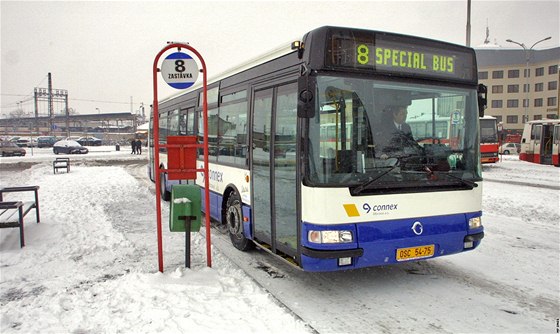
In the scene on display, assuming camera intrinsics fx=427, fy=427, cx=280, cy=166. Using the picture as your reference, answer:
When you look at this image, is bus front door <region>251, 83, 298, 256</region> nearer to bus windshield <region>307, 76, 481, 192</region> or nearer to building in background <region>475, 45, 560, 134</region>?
bus windshield <region>307, 76, 481, 192</region>

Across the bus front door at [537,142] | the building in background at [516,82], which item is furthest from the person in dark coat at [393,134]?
the building in background at [516,82]

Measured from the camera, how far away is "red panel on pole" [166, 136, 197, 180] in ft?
18.8

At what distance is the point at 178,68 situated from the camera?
19.6 ft

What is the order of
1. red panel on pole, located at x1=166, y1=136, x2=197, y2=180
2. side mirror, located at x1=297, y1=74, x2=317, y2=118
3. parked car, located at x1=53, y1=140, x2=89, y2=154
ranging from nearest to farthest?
side mirror, located at x1=297, y1=74, x2=317, y2=118 → red panel on pole, located at x1=166, y1=136, x2=197, y2=180 → parked car, located at x1=53, y1=140, x2=89, y2=154

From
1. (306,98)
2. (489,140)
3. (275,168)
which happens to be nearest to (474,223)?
(275,168)

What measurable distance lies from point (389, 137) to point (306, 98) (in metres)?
1.10

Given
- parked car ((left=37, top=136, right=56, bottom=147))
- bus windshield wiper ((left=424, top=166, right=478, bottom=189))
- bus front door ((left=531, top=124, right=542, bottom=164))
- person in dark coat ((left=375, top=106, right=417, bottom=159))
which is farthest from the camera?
parked car ((left=37, top=136, right=56, bottom=147))

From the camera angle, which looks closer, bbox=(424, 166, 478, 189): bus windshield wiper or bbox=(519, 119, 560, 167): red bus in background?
bbox=(424, 166, 478, 189): bus windshield wiper

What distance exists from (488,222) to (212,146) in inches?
250

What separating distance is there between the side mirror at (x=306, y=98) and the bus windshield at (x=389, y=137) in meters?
0.11

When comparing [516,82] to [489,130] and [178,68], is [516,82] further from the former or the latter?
[178,68]

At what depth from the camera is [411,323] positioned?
4.43 metres

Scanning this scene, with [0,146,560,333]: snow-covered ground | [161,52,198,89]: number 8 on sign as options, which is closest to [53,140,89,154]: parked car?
[0,146,560,333]: snow-covered ground

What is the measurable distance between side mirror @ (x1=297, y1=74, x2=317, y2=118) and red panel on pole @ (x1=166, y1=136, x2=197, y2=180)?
1773mm
